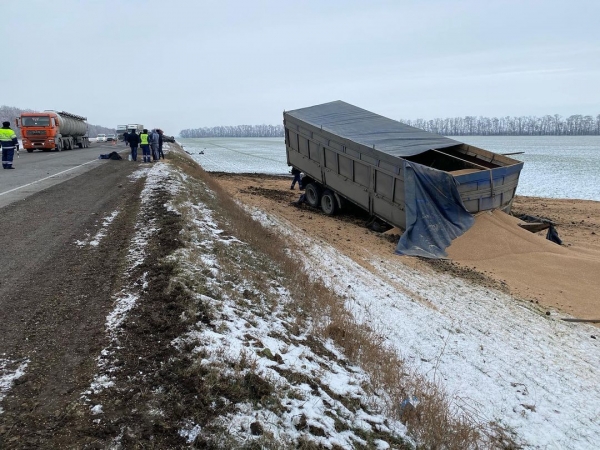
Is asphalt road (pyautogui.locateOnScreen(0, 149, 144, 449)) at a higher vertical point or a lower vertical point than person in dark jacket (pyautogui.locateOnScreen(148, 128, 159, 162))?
lower

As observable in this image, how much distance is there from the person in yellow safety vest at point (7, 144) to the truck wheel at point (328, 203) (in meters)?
12.3

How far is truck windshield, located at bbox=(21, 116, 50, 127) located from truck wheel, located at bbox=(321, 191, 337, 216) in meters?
23.9

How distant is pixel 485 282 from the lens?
795 cm

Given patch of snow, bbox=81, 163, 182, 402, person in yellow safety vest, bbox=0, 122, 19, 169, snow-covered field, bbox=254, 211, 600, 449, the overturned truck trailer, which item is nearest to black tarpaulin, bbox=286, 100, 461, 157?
the overturned truck trailer

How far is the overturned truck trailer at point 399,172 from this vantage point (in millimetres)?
9633

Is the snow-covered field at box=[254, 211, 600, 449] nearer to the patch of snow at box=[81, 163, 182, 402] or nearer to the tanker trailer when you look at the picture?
the patch of snow at box=[81, 163, 182, 402]

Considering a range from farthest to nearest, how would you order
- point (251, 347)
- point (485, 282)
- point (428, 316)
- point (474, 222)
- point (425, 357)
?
point (474, 222) < point (485, 282) < point (428, 316) < point (425, 357) < point (251, 347)

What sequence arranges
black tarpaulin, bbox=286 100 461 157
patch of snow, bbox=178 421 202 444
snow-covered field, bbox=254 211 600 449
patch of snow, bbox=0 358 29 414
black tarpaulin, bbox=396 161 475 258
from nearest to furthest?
1. patch of snow, bbox=178 421 202 444
2. patch of snow, bbox=0 358 29 414
3. snow-covered field, bbox=254 211 600 449
4. black tarpaulin, bbox=396 161 475 258
5. black tarpaulin, bbox=286 100 461 157

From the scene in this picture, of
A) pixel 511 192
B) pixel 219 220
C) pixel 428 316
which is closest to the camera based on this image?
pixel 428 316

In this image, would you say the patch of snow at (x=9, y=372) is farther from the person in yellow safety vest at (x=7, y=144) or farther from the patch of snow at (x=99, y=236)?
the person in yellow safety vest at (x=7, y=144)

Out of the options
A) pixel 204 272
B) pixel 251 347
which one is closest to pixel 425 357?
pixel 251 347

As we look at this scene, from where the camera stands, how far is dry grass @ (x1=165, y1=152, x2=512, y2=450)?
3.70 meters

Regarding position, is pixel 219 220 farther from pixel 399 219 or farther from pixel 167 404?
pixel 167 404

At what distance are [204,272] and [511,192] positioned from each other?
8.43 m
